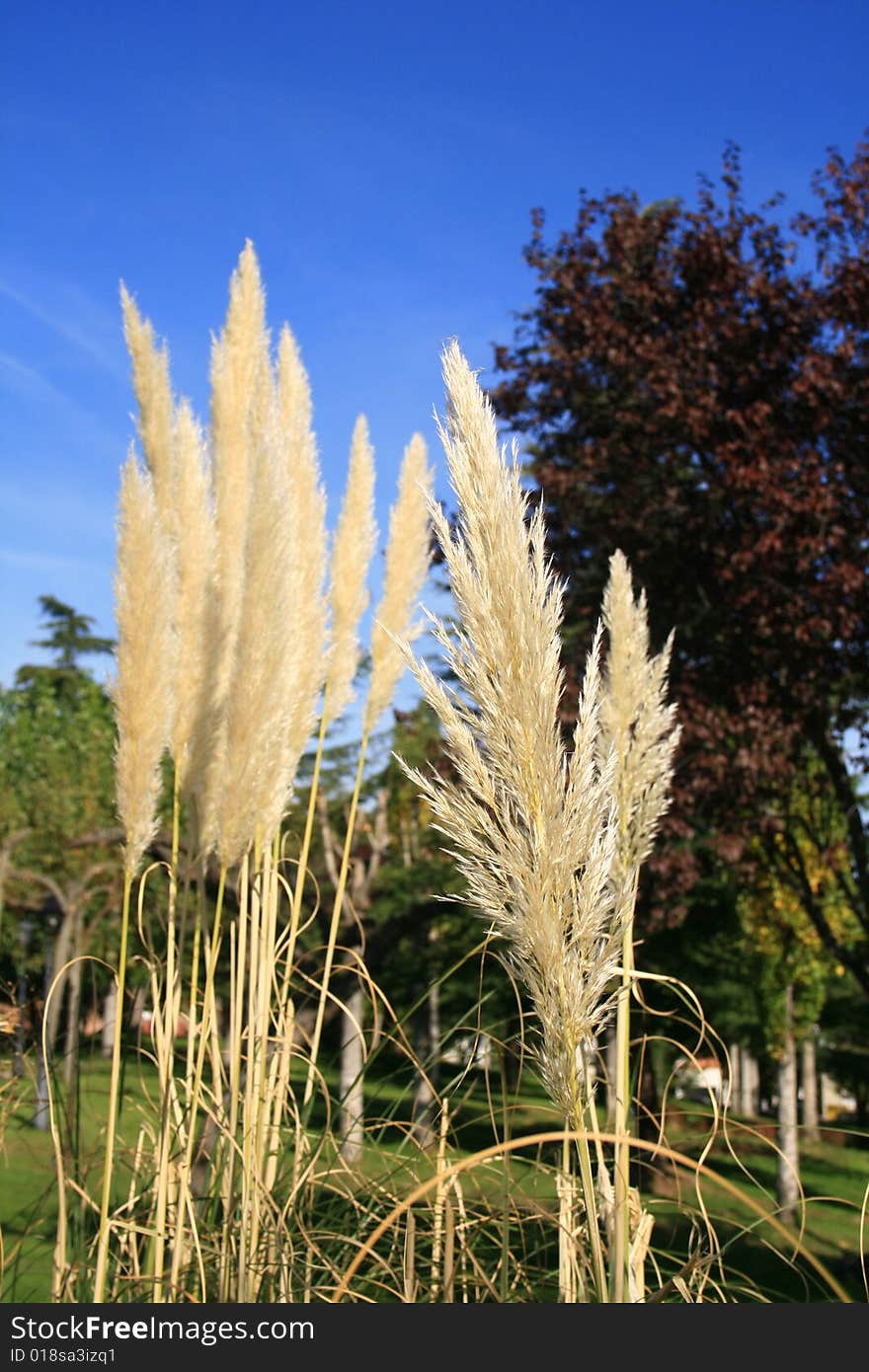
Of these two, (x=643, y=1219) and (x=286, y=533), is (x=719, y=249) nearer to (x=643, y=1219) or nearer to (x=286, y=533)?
(x=286, y=533)

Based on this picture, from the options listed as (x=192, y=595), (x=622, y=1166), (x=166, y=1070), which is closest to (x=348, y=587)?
(x=192, y=595)

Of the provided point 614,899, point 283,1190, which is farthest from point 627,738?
point 283,1190

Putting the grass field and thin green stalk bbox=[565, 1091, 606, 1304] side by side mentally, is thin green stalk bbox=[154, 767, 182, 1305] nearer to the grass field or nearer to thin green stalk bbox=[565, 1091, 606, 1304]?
the grass field

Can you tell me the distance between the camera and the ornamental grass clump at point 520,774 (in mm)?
1172

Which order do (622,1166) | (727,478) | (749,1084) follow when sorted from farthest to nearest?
(749,1084) < (727,478) < (622,1166)

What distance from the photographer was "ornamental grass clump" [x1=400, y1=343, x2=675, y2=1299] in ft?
3.84

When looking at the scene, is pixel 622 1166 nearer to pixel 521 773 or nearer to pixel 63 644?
pixel 521 773

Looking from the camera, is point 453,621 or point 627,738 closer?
point 453,621

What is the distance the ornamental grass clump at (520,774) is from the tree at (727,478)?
194 inches

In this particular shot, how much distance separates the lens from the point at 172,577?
2605 millimetres

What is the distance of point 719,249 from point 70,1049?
244 inches

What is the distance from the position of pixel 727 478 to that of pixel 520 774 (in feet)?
17.8

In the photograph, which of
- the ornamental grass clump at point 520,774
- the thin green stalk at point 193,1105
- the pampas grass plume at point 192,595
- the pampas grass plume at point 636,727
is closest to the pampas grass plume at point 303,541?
the pampas grass plume at point 192,595

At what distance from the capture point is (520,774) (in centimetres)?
119
